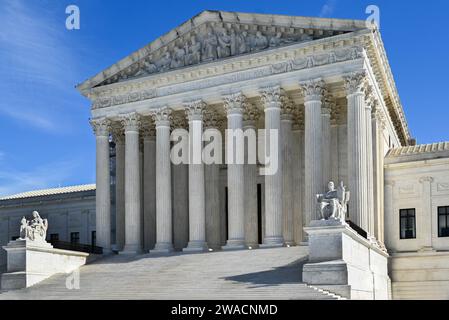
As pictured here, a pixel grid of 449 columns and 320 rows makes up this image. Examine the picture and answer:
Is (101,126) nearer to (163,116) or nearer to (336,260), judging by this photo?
(163,116)

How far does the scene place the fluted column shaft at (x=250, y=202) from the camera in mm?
47312

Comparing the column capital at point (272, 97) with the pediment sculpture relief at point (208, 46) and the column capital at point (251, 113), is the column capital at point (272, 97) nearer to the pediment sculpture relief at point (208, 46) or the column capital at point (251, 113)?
the pediment sculpture relief at point (208, 46)

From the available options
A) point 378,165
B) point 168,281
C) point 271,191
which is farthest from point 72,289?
point 378,165

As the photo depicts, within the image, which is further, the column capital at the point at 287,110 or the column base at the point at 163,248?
the column base at the point at 163,248

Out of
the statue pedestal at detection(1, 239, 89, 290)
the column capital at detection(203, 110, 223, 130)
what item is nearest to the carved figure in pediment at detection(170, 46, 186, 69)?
the column capital at detection(203, 110, 223, 130)

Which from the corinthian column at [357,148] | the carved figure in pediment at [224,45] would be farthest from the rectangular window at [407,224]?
the carved figure in pediment at [224,45]

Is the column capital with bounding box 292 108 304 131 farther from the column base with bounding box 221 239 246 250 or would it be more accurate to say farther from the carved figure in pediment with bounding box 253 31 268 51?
the column base with bounding box 221 239 246 250

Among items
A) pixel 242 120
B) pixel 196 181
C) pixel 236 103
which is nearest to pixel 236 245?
pixel 196 181

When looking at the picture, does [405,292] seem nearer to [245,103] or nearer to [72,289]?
[245,103]

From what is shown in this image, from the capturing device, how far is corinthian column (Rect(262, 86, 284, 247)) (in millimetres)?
42562

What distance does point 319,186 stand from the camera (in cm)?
4131

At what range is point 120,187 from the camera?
53062mm

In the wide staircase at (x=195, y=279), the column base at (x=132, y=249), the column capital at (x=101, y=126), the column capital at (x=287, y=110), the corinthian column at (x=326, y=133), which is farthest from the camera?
the column capital at (x=101, y=126)
